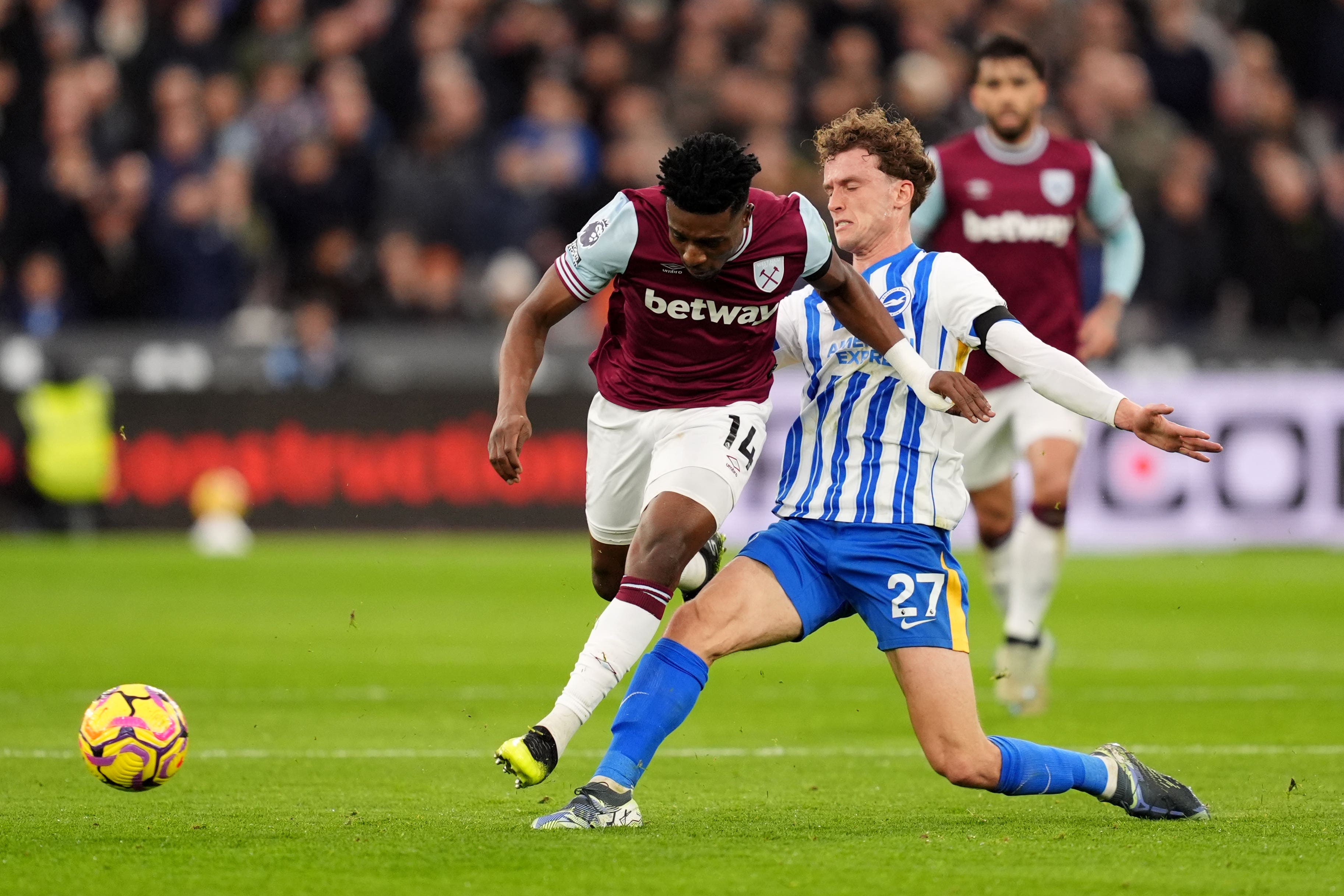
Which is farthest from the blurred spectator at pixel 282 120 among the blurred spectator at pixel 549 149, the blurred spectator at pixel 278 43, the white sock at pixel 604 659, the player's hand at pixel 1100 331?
the white sock at pixel 604 659

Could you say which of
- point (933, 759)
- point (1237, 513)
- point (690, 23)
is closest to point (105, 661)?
point (933, 759)

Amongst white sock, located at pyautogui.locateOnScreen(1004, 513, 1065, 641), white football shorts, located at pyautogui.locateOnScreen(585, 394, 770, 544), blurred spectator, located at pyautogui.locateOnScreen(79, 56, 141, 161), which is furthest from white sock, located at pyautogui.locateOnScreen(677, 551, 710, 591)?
blurred spectator, located at pyautogui.locateOnScreen(79, 56, 141, 161)

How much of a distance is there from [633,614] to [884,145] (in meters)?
1.54

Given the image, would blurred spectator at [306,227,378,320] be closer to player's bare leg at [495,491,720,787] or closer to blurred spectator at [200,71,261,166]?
blurred spectator at [200,71,261,166]

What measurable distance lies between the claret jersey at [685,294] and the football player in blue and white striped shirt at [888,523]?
15 cm

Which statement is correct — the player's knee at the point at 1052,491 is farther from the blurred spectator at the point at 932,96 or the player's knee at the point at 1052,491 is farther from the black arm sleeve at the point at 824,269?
the blurred spectator at the point at 932,96

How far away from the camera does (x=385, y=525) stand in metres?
15.8

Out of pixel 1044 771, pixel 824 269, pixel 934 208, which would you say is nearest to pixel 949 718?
pixel 1044 771

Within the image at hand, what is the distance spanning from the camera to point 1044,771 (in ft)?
17.6

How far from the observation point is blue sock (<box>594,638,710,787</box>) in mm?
5184

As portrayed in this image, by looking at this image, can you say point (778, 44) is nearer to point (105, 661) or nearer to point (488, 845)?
point (105, 661)

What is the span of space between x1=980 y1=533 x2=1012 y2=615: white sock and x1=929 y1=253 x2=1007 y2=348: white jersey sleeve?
10.3 feet

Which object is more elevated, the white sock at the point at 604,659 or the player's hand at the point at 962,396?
the player's hand at the point at 962,396

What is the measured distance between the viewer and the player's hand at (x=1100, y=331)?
8.18 m
